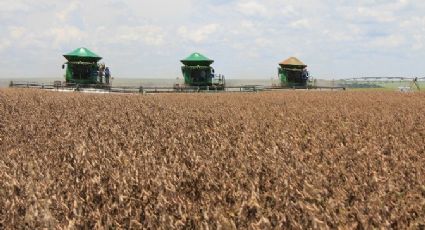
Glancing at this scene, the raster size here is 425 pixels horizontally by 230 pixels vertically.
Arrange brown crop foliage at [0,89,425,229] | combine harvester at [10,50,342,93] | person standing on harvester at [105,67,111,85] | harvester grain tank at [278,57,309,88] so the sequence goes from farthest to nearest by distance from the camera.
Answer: harvester grain tank at [278,57,309,88], person standing on harvester at [105,67,111,85], combine harvester at [10,50,342,93], brown crop foliage at [0,89,425,229]

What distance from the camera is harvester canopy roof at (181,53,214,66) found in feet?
157

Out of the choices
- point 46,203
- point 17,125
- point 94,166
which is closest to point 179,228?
point 46,203

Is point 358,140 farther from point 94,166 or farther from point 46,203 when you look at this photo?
point 46,203

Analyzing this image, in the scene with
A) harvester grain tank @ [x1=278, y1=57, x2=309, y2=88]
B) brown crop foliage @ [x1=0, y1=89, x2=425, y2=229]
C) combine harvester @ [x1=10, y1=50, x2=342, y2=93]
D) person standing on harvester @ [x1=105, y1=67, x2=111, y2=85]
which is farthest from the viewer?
harvester grain tank @ [x1=278, y1=57, x2=309, y2=88]

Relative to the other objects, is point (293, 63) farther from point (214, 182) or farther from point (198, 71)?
point (214, 182)

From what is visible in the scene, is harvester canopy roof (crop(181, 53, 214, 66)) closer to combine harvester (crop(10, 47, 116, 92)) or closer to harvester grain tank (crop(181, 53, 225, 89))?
harvester grain tank (crop(181, 53, 225, 89))

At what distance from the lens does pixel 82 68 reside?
155 feet

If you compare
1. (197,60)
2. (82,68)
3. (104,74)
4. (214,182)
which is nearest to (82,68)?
(82,68)

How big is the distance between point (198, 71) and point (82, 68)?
37.9ft

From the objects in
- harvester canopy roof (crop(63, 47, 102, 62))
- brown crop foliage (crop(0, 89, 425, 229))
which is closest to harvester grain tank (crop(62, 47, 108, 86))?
harvester canopy roof (crop(63, 47, 102, 62))

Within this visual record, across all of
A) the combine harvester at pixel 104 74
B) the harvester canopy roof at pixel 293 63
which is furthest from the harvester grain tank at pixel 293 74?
the combine harvester at pixel 104 74

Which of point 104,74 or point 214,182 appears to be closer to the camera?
point 214,182

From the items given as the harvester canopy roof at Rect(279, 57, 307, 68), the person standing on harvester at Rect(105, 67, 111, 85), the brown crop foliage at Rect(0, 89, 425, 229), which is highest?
the harvester canopy roof at Rect(279, 57, 307, 68)

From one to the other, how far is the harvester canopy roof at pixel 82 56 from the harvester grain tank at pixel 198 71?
8.87 m
